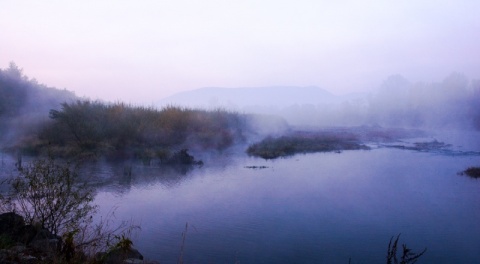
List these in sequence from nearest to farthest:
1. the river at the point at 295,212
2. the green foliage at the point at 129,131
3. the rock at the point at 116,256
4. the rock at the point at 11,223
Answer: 1. the rock at the point at 116,256
2. the rock at the point at 11,223
3. the river at the point at 295,212
4. the green foliage at the point at 129,131

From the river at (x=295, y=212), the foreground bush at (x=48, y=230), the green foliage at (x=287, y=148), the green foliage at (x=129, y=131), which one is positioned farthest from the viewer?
the green foliage at (x=287, y=148)

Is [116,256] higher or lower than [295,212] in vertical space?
higher

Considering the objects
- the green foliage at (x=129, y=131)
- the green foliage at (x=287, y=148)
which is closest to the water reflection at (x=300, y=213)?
the green foliage at (x=287, y=148)

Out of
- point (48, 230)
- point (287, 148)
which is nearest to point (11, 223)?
point (48, 230)

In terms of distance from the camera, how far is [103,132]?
21.0 meters

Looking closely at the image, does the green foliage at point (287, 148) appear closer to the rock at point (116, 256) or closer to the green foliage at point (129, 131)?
the green foliage at point (129, 131)

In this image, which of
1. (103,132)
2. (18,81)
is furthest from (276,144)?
(18,81)

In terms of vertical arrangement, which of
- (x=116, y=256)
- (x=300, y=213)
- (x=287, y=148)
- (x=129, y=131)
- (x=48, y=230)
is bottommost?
(x=300, y=213)

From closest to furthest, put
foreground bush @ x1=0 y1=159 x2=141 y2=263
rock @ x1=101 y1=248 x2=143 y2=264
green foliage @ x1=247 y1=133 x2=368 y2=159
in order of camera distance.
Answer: foreground bush @ x1=0 y1=159 x2=141 y2=263, rock @ x1=101 y1=248 x2=143 y2=264, green foliage @ x1=247 y1=133 x2=368 y2=159

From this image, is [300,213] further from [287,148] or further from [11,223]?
[287,148]

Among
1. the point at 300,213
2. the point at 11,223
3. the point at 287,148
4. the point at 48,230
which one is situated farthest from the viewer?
the point at 287,148

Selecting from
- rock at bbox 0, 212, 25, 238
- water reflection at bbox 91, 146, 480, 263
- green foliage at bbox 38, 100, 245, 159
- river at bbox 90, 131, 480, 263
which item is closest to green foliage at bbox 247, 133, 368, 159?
green foliage at bbox 38, 100, 245, 159

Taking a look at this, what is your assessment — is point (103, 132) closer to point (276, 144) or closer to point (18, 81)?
point (276, 144)

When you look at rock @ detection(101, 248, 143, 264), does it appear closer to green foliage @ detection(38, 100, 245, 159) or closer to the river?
the river
